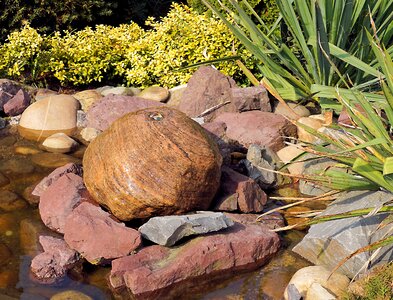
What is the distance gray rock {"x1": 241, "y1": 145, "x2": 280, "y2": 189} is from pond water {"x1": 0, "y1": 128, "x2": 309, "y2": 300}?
0.94 m

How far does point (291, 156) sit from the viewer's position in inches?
265

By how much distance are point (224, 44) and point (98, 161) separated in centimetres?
393

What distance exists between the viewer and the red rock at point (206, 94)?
772 cm

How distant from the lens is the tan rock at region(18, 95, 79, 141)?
25.6 ft

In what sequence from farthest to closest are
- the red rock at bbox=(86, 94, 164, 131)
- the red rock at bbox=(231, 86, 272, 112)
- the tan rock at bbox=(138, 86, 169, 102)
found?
the tan rock at bbox=(138, 86, 169, 102)
the red rock at bbox=(86, 94, 164, 131)
the red rock at bbox=(231, 86, 272, 112)

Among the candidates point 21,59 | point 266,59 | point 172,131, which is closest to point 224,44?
point 266,59

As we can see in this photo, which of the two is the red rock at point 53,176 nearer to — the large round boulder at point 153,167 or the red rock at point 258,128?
the large round boulder at point 153,167

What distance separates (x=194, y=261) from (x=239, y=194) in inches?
42.2

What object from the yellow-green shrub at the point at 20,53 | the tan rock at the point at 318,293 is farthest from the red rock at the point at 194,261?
the yellow-green shrub at the point at 20,53

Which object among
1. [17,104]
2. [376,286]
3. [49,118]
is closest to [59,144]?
[49,118]

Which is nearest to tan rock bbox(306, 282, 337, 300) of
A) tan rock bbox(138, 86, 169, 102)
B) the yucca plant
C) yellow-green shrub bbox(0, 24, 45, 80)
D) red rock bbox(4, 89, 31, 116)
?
the yucca plant

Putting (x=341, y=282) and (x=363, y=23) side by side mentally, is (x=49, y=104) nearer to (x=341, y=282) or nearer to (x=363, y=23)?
(x=363, y=23)

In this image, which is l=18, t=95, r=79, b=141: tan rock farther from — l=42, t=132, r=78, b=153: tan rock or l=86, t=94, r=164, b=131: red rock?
l=42, t=132, r=78, b=153: tan rock

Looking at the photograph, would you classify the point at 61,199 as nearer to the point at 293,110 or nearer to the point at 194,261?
the point at 194,261
